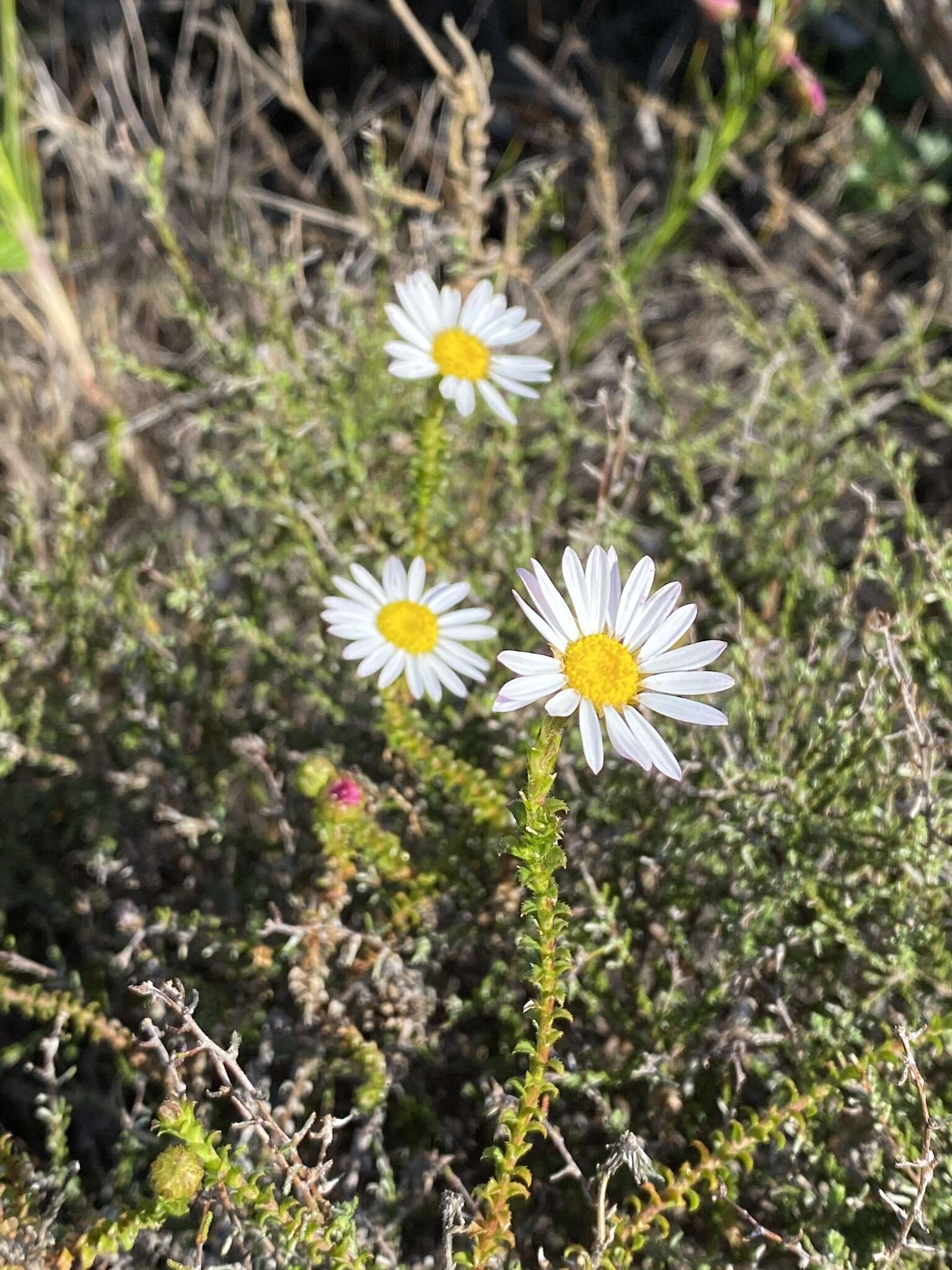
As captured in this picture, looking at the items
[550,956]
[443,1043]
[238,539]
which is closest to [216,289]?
[238,539]

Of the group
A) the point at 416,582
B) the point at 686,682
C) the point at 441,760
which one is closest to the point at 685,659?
the point at 686,682

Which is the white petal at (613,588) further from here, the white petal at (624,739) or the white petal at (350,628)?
the white petal at (350,628)

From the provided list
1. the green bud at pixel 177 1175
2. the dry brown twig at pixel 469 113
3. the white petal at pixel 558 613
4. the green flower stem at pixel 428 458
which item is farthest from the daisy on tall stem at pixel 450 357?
the green bud at pixel 177 1175

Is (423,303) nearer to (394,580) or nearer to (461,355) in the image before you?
(461,355)

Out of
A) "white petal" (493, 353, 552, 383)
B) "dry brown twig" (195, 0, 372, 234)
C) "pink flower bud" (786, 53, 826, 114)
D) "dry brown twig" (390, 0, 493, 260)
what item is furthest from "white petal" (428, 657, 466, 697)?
"pink flower bud" (786, 53, 826, 114)

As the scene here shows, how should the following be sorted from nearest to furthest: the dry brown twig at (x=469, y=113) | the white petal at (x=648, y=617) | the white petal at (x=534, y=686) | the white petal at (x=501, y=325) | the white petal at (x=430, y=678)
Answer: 1. the white petal at (x=534, y=686)
2. the white petal at (x=648, y=617)
3. the white petal at (x=430, y=678)
4. the white petal at (x=501, y=325)
5. the dry brown twig at (x=469, y=113)

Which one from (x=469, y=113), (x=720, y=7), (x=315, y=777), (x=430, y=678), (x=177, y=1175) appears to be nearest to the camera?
(x=177, y=1175)
